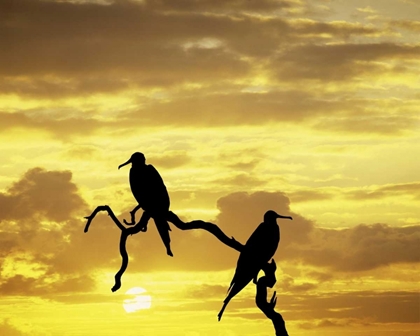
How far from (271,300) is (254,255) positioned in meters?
0.87

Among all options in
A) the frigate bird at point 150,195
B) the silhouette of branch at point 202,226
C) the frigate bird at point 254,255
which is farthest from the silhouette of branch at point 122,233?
the frigate bird at point 254,255

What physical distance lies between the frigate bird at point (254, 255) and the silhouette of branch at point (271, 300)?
0.51ft

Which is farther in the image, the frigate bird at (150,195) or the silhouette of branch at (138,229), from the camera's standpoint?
the frigate bird at (150,195)

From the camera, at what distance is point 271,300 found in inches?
412

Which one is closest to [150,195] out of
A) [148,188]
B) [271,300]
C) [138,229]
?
[148,188]

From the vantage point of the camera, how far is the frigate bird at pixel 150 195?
408 inches

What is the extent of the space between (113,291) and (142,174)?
225cm

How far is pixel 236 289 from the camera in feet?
34.5

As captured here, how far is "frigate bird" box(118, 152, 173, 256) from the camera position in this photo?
34.0 feet

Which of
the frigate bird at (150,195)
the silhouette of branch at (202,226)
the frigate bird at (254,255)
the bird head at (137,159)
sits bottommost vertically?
the frigate bird at (254,255)

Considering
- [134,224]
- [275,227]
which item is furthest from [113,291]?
[275,227]

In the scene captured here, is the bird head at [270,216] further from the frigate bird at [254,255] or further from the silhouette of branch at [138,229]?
the silhouette of branch at [138,229]

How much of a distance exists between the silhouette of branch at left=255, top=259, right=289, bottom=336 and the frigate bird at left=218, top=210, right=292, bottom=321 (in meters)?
0.15

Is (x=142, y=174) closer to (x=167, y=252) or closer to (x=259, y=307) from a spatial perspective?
(x=167, y=252)
